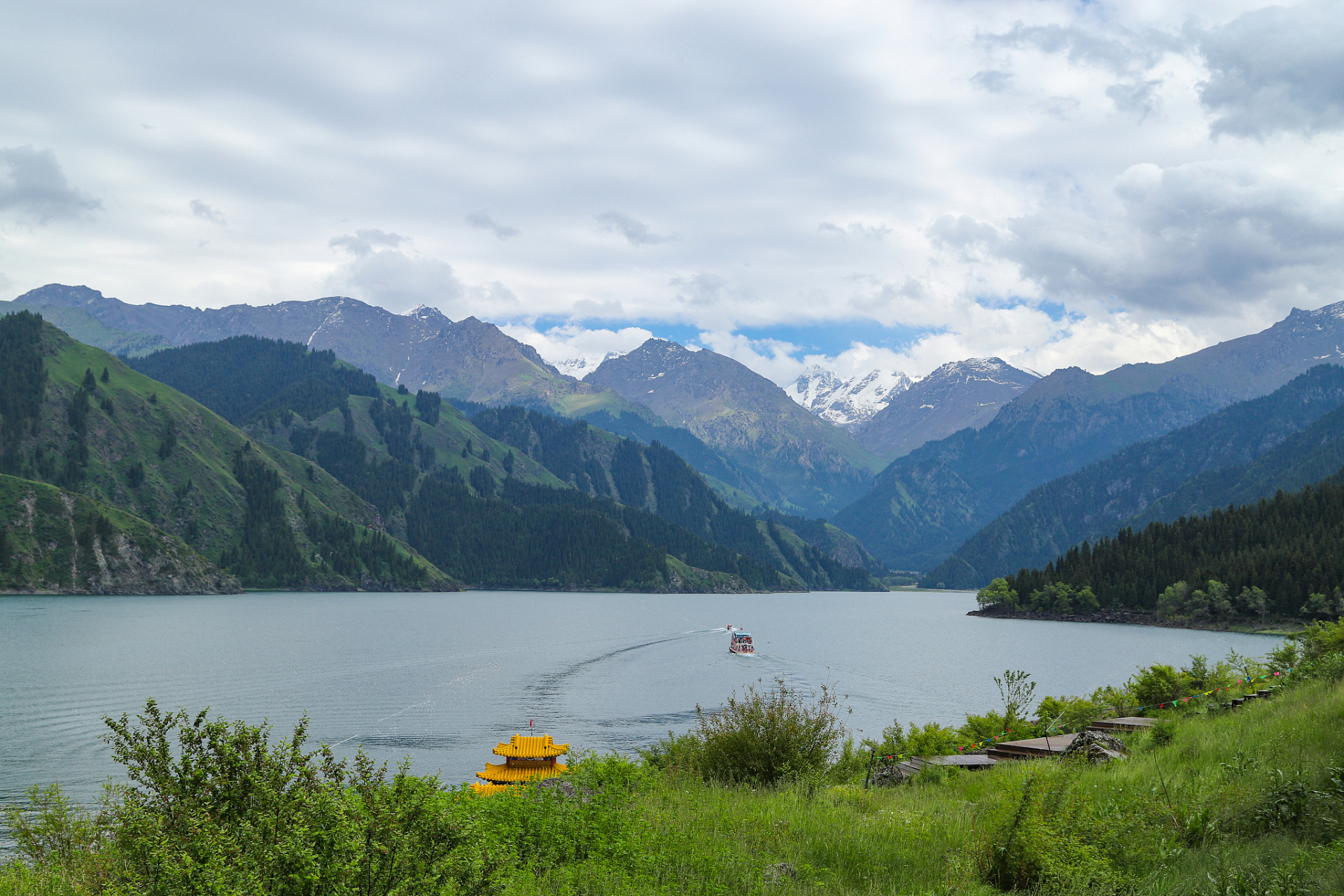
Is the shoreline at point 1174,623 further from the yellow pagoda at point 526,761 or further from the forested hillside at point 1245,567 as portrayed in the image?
the yellow pagoda at point 526,761

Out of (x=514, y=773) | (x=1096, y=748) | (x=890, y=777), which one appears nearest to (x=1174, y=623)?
(x=514, y=773)

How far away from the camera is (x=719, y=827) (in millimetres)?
15406

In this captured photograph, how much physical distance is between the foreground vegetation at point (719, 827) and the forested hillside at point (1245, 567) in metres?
159

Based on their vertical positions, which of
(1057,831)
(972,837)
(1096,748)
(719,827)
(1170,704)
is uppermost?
(1057,831)

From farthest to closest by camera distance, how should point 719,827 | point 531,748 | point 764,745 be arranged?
point 531,748 < point 764,745 < point 719,827

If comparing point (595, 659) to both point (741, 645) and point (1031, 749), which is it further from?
point (1031, 749)

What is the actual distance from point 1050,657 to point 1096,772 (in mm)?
108872

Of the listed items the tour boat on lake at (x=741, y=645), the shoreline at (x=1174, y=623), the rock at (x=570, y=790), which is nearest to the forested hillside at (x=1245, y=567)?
the shoreline at (x=1174, y=623)

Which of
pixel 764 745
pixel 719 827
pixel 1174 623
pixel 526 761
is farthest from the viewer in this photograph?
pixel 1174 623

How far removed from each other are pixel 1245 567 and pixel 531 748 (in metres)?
174

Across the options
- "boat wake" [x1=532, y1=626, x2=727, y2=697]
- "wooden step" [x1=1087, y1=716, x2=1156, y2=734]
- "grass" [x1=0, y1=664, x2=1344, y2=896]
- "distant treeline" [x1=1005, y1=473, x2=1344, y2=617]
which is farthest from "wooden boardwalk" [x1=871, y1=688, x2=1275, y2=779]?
"distant treeline" [x1=1005, y1=473, x2=1344, y2=617]

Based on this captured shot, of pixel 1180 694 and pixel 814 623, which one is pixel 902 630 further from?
pixel 1180 694

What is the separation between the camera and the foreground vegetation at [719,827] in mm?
9312

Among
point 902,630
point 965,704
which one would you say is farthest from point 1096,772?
point 902,630
